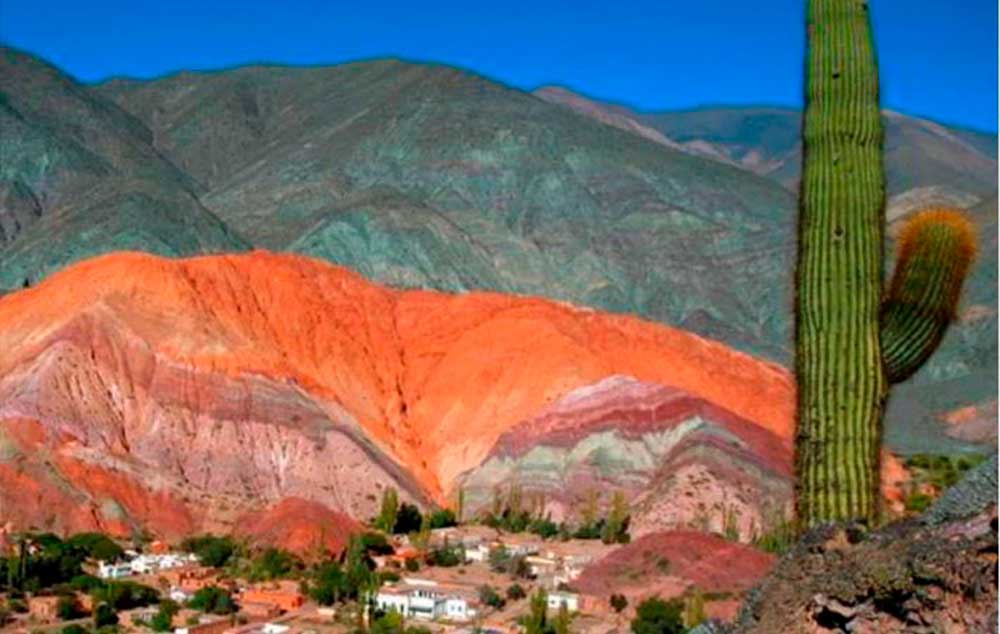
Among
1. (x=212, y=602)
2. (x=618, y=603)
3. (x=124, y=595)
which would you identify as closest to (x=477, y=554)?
(x=618, y=603)

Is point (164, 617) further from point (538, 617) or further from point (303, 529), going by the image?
point (303, 529)

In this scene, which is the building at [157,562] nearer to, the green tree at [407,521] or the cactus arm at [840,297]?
the green tree at [407,521]

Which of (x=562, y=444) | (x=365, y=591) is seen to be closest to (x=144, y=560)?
(x=365, y=591)

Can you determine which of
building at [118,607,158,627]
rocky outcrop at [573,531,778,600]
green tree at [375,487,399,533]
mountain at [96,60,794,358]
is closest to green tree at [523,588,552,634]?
rocky outcrop at [573,531,778,600]

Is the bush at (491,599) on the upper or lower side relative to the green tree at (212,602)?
upper

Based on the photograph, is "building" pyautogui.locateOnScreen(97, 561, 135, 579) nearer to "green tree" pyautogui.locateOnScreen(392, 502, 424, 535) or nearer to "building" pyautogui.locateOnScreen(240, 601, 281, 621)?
"building" pyautogui.locateOnScreen(240, 601, 281, 621)

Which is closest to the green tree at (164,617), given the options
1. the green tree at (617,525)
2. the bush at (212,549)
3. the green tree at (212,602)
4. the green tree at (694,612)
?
the green tree at (212,602)

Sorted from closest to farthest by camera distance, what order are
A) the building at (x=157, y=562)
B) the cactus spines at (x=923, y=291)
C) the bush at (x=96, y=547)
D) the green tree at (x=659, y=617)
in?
the cactus spines at (x=923, y=291), the green tree at (x=659, y=617), the building at (x=157, y=562), the bush at (x=96, y=547)

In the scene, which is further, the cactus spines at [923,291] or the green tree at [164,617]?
the green tree at [164,617]
